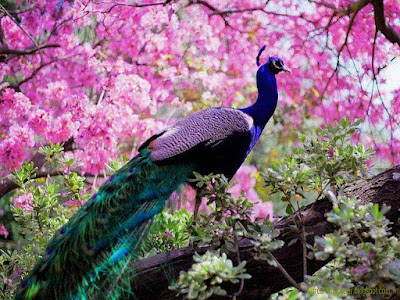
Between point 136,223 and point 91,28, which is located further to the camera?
point 91,28

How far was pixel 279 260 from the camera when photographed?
2.01 m

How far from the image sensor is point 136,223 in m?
2.21

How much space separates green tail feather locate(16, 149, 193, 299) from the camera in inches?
79.0

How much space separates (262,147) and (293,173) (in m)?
6.33

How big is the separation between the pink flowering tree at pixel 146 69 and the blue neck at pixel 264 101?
3.17ft

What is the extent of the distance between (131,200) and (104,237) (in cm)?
21

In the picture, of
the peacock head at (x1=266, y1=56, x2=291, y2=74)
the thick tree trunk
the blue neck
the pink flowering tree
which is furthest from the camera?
the pink flowering tree

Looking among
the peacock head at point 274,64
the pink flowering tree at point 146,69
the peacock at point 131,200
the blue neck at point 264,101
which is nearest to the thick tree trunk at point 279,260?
the peacock at point 131,200

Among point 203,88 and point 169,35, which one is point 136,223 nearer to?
point 169,35

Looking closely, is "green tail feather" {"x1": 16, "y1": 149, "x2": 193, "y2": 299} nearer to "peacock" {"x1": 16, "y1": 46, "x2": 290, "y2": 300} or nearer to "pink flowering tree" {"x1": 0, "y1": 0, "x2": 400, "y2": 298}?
"peacock" {"x1": 16, "y1": 46, "x2": 290, "y2": 300}

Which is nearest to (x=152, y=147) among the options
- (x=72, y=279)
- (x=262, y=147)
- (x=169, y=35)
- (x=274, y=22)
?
(x=72, y=279)

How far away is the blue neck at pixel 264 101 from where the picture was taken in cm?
287

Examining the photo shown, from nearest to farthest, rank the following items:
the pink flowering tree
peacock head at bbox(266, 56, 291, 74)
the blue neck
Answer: the blue neck, peacock head at bbox(266, 56, 291, 74), the pink flowering tree

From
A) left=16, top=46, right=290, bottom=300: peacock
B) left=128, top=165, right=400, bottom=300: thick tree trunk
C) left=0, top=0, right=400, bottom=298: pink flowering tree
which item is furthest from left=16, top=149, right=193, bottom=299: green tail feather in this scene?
left=0, top=0, right=400, bottom=298: pink flowering tree
